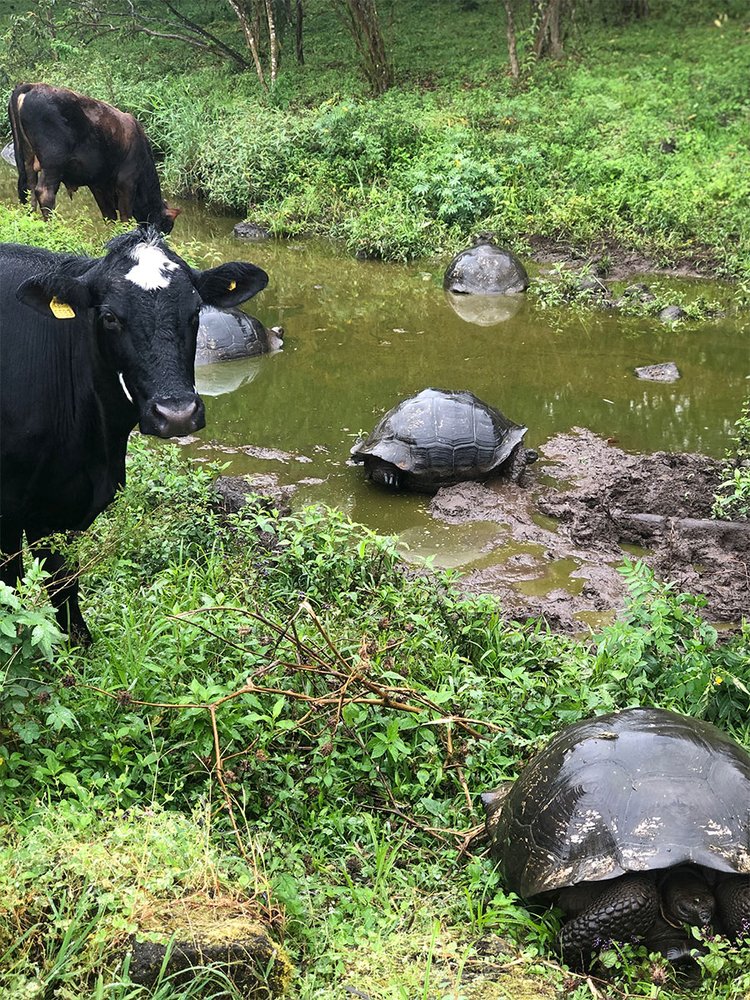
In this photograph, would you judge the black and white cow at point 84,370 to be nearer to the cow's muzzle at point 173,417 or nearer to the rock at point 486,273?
the cow's muzzle at point 173,417

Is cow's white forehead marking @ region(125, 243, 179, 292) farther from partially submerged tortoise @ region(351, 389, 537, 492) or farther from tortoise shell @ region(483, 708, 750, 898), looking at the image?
partially submerged tortoise @ region(351, 389, 537, 492)

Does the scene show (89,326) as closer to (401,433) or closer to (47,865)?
(47,865)

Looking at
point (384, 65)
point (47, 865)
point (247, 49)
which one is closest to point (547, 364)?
point (47, 865)

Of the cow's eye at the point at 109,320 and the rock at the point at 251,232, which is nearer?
the cow's eye at the point at 109,320

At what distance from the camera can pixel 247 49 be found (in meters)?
21.7

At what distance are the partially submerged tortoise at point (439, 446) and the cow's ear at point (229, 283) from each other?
9.75 feet

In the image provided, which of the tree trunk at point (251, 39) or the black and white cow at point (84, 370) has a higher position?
the black and white cow at point (84, 370)

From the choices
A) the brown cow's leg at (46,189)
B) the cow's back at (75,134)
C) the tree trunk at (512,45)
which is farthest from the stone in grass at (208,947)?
the tree trunk at (512,45)

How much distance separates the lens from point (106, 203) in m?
13.3

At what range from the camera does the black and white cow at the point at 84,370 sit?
4.16 meters

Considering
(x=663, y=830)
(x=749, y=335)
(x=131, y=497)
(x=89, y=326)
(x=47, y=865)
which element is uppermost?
(x=89, y=326)

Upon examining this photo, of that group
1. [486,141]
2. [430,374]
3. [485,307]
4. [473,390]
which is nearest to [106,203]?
[485,307]

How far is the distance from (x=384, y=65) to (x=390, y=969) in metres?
18.4

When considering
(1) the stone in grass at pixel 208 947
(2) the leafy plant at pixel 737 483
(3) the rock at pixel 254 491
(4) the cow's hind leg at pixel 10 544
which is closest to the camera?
(1) the stone in grass at pixel 208 947
